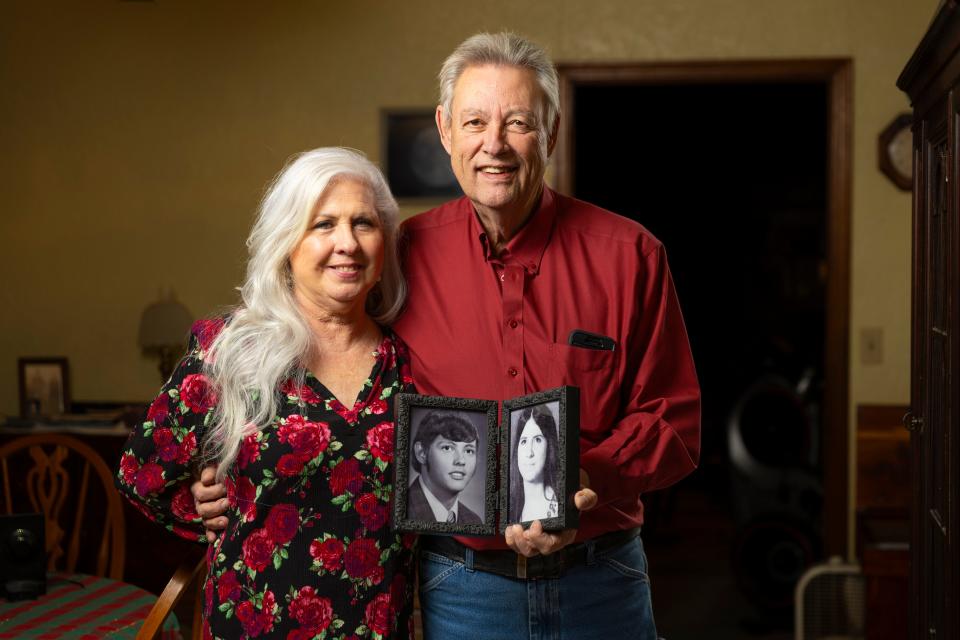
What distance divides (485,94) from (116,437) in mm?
2941

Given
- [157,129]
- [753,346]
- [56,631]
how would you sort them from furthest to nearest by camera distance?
[753,346], [157,129], [56,631]

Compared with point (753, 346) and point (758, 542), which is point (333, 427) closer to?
point (758, 542)

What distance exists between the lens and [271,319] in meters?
1.96

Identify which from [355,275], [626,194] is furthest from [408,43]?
[626,194]

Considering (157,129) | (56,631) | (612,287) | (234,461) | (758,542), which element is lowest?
(758,542)

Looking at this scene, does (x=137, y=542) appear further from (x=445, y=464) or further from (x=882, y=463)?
(x=882, y=463)

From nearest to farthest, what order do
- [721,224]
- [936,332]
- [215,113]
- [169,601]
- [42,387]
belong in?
[169,601], [936,332], [215,113], [42,387], [721,224]

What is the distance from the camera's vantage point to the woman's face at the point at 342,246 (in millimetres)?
1886

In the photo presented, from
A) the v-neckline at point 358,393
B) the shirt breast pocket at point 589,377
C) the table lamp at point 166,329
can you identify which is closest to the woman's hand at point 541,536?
the shirt breast pocket at point 589,377

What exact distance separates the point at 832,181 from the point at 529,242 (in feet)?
8.81

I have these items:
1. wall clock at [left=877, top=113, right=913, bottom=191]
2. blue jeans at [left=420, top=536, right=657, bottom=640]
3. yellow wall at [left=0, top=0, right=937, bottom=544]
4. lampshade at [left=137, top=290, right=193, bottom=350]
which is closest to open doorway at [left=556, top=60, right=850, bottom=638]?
yellow wall at [left=0, top=0, right=937, bottom=544]

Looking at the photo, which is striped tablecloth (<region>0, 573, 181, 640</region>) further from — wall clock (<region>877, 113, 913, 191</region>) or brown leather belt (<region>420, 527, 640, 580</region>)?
wall clock (<region>877, 113, 913, 191</region>)

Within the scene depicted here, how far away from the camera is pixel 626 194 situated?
7598mm

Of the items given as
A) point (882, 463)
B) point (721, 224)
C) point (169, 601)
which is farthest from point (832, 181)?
point (721, 224)
